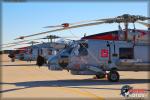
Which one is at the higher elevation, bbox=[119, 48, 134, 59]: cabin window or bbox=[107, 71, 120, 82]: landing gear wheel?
bbox=[119, 48, 134, 59]: cabin window

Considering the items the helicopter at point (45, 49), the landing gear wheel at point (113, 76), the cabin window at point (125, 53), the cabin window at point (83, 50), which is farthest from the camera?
the helicopter at point (45, 49)

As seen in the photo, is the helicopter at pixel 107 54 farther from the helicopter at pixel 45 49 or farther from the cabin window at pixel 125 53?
the helicopter at pixel 45 49

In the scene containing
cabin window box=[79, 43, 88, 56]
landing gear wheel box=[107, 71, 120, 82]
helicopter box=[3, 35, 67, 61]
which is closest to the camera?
landing gear wheel box=[107, 71, 120, 82]

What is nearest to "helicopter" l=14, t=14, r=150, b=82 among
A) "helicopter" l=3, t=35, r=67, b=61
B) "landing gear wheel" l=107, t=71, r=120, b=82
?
"landing gear wheel" l=107, t=71, r=120, b=82

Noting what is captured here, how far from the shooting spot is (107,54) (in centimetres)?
1698

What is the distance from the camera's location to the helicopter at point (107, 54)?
16.8 meters

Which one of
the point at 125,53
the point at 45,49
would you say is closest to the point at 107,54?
the point at 125,53

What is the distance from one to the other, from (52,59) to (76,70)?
1.39 m

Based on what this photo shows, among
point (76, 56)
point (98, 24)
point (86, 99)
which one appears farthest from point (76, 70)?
point (86, 99)

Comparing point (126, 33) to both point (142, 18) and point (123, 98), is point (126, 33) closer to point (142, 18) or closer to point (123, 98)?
point (142, 18)

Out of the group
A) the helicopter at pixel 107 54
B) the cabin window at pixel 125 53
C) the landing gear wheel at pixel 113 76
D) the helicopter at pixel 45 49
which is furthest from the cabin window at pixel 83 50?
the helicopter at pixel 45 49

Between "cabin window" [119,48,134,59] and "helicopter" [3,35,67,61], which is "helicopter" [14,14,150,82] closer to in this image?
"cabin window" [119,48,134,59]

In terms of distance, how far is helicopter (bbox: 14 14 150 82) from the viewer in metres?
16.8

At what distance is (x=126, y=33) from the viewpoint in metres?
16.8
